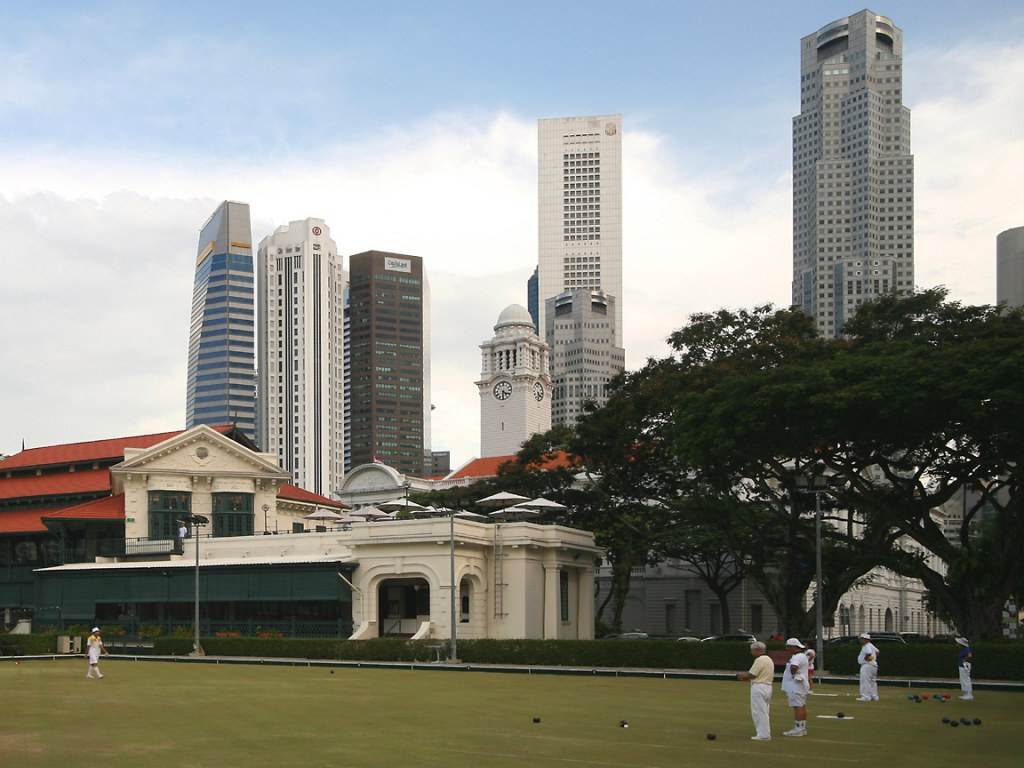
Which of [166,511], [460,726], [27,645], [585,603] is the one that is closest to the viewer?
[460,726]

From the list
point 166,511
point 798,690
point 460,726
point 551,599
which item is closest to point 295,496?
point 166,511

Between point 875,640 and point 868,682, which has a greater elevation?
point 868,682

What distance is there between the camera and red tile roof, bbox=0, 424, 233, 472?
75.7 metres

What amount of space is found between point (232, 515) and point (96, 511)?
7.60 m

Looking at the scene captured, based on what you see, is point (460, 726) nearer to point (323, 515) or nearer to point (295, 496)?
point (323, 515)

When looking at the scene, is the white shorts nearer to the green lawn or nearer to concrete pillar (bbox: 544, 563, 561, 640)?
the green lawn

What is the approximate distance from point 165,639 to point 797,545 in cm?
2854

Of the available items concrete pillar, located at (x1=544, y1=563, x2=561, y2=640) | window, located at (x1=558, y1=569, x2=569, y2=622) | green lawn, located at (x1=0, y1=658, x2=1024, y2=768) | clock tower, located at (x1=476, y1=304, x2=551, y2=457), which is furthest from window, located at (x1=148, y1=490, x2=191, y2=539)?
clock tower, located at (x1=476, y1=304, x2=551, y2=457)

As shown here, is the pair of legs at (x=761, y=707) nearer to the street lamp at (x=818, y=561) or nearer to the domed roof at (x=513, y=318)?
the street lamp at (x=818, y=561)

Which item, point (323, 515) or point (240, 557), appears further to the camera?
point (323, 515)

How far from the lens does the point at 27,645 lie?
195 ft

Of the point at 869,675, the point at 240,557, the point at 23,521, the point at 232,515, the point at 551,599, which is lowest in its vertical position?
the point at 551,599

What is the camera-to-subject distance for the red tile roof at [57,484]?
244ft

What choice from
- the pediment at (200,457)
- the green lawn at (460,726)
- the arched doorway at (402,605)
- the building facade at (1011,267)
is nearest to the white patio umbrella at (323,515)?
the pediment at (200,457)
